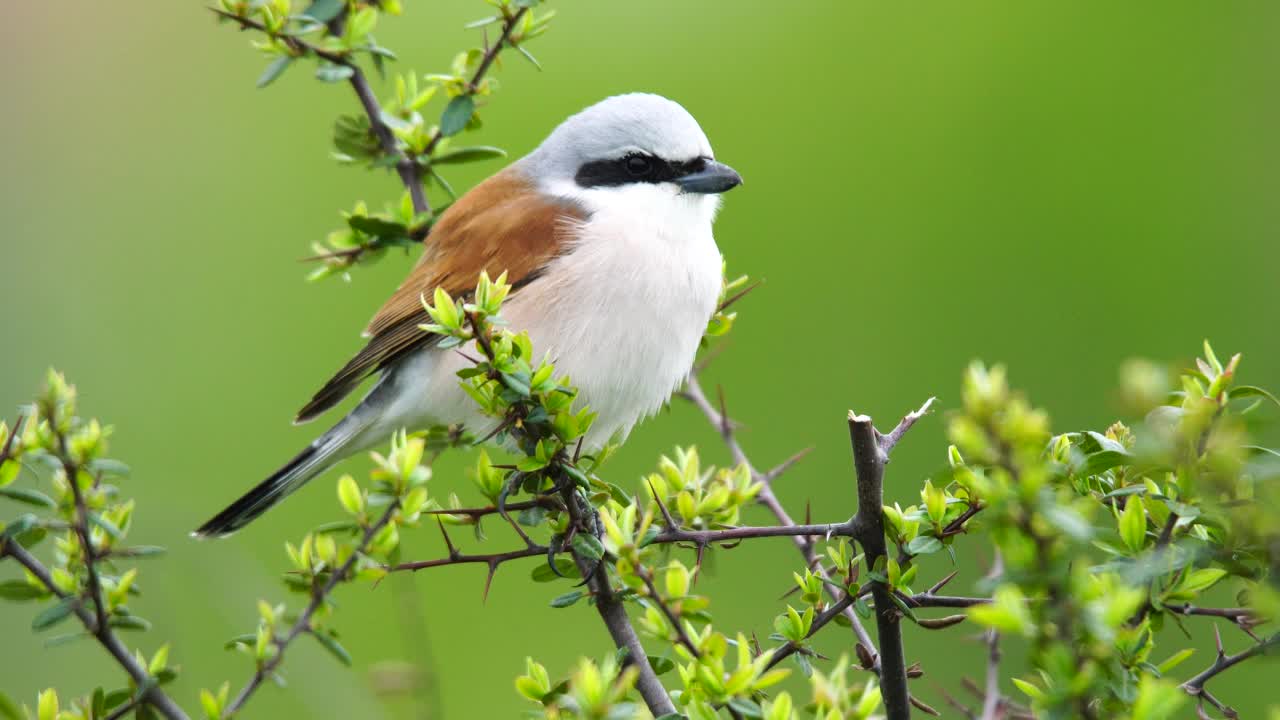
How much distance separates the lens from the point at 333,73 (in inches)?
82.2

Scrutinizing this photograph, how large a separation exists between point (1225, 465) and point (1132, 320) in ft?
10.1

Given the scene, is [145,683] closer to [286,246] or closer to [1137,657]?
[1137,657]

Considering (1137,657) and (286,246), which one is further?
(286,246)

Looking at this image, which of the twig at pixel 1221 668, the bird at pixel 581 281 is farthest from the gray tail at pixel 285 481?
the twig at pixel 1221 668

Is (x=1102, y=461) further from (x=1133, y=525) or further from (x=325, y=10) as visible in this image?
(x=325, y=10)

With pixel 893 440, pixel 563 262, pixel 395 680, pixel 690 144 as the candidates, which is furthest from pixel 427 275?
pixel 893 440

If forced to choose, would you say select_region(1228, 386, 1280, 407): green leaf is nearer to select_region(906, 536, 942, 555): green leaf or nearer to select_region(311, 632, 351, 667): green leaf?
select_region(906, 536, 942, 555): green leaf

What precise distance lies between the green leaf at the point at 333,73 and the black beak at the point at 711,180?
31.7 inches

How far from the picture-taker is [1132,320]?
150 inches

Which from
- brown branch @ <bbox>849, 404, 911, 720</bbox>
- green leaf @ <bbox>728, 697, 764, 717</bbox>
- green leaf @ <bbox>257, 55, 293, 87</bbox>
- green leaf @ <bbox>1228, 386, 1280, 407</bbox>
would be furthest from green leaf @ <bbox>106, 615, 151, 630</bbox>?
green leaf @ <bbox>1228, 386, 1280, 407</bbox>

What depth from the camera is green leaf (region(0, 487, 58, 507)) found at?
133 cm

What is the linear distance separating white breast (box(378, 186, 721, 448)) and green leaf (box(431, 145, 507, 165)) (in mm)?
326

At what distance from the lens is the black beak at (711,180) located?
2602 mm

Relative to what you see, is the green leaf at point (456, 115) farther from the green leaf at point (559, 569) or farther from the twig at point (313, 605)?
the twig at point (313, 605)
